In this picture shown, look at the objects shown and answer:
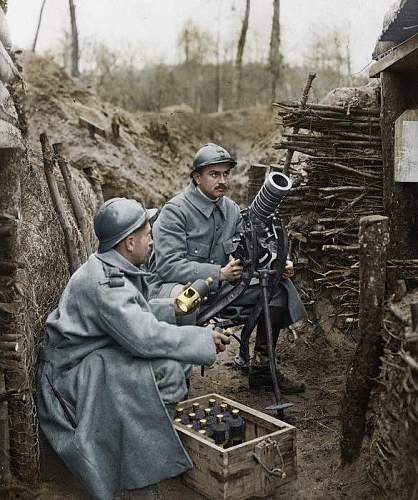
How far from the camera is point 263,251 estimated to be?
482 centimetres

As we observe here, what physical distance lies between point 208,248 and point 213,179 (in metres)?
0.60

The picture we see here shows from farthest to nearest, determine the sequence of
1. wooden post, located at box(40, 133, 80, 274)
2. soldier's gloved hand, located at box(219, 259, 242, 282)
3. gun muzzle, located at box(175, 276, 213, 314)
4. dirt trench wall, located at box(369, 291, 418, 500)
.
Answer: wooden post, located at box(40, 133, 80, 274), soldier's gloved hand, located at box(219, 259, 242, 282), gun muzzle, located at box(175, 276, 213, 314), dirt trench wall, located at box(369, 291, 418, 500)

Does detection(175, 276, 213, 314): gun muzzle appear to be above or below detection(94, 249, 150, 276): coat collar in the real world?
below

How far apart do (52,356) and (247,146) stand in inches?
606

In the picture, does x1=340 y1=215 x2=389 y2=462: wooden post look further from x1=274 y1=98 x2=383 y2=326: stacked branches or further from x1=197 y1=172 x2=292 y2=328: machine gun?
A: x1=274 y1=98 x2=383 y2=326: stacked branches

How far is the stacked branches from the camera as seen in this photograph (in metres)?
6.06

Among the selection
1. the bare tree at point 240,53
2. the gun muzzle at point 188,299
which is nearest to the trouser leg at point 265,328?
the gun muzzle at point 188,299

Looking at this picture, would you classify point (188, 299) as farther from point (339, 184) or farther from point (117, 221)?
point (339, 184)

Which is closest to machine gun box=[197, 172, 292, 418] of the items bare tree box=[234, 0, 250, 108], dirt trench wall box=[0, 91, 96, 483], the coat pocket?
the coat pocket

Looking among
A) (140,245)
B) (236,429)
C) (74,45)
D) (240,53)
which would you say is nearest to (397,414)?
(236,429)

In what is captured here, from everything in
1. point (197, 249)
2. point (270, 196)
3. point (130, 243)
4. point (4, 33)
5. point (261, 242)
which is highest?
point (4, 33)

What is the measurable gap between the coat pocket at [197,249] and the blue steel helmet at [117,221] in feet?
5.02

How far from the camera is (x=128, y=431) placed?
3.56m

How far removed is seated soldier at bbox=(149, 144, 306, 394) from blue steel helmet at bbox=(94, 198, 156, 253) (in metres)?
1.22
